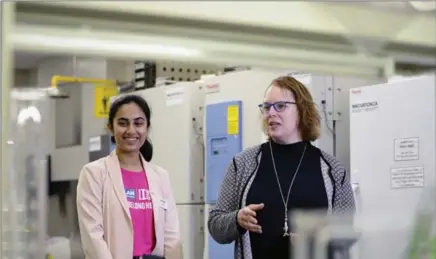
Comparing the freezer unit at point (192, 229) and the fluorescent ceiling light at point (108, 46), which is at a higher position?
the fluorescent ceiling light at point (108, 46)

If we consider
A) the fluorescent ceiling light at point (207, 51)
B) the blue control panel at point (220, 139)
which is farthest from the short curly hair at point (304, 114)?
the blue control panel at point (220, 139)

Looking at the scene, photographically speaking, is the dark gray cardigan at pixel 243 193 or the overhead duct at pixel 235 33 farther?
the overhead duct at pixel 235 33

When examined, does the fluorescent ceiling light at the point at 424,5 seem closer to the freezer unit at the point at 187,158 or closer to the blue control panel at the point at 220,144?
the blue control panel at the point at 220,144

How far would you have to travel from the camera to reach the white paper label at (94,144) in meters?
3.87

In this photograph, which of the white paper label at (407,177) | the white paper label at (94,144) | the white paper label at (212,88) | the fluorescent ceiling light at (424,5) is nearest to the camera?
the white paper label at (407,177)

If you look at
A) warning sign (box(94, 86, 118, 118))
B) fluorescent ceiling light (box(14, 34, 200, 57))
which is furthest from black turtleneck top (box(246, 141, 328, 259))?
warning sign (box(94, 86, 118, 118))

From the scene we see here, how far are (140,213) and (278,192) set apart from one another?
506 millimetres

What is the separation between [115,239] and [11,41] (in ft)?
2.77

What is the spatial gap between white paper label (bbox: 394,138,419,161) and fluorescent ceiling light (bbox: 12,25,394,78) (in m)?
0.51

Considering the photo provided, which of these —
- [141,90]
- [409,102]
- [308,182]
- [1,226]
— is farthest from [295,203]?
[141,90]

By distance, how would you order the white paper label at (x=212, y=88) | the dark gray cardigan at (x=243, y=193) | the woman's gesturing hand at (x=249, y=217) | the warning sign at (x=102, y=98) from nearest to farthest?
the woman's gesturing hand at (x=249, y=217) < the dark gray cardigan at (x=243, y=193) < the white paper label at (x=212, y=88) < the warning sign at (x=102, y=98)

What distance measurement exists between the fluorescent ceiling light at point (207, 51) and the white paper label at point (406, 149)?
51 cm

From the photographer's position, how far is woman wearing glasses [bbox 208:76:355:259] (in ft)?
6.65

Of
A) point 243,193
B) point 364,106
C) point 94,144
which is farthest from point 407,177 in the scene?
point 94,144
